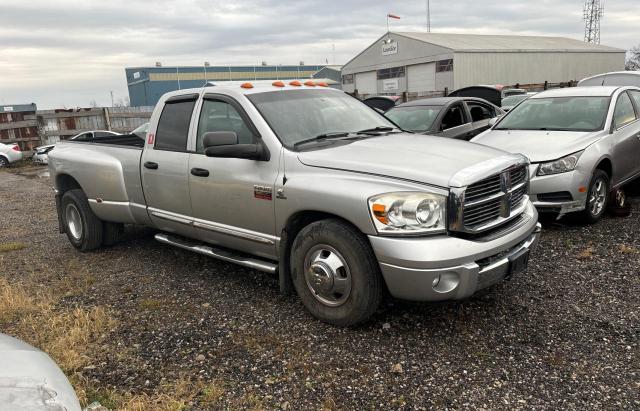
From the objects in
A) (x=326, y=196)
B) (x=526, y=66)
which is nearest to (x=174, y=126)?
(x=326, y=196)

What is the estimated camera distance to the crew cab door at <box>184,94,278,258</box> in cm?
402

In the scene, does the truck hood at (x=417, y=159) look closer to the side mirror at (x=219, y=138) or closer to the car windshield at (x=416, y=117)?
the side mirror at (x=219, y=138)

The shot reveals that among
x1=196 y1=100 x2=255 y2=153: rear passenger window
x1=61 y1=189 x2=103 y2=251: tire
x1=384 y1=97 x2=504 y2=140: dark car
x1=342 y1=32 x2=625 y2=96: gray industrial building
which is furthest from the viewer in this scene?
x1=342 y1=32 x2=625 y2=96: gray industrial building

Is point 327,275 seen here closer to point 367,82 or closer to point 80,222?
point 80,222

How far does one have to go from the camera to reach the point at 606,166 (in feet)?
19.8

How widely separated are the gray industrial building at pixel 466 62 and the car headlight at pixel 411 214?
1393 inches

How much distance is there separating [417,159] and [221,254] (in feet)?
6.42

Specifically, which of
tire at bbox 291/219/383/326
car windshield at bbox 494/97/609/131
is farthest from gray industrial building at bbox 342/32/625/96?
tire at bbox 291/219/383/326

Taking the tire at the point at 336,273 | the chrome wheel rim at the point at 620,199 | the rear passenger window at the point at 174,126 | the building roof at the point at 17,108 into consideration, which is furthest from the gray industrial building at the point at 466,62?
the tire at the point at 336,273

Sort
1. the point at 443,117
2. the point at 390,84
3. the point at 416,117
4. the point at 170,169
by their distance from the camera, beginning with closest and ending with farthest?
the point at 170,169
the point at 443,117
the point at 416,117
the point at 390,84

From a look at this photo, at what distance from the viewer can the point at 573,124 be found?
20.9ft

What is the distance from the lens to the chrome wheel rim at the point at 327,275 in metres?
3.54

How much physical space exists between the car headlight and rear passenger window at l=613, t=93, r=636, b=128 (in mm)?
4285

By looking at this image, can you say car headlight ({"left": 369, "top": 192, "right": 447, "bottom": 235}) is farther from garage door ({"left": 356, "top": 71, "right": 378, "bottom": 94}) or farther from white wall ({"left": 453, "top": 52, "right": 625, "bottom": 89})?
garage door ({"left": 356, "top": 71, "right": 378, "bottom": 94})
